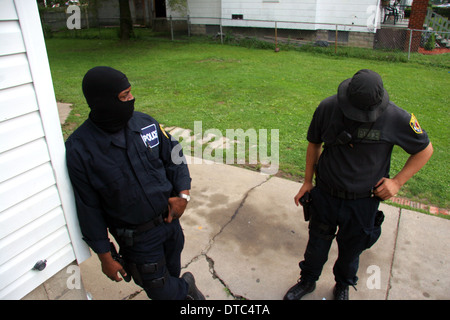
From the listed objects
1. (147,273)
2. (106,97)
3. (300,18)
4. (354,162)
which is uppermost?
(300,18)

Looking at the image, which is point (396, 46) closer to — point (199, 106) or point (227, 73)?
point (227, 73)

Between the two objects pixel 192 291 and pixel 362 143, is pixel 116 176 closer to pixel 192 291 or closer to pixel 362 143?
pixel 192 291

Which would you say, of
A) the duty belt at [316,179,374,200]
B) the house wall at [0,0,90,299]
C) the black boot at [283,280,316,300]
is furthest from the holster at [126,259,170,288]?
the duty belt at [316,179,374,200]

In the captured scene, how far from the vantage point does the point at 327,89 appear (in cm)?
828

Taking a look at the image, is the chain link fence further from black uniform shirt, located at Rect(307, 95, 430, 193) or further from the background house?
black uniform shirt, located at Rect(307, 95, 430, 193)

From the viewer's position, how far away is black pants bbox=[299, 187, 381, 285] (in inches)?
91.9

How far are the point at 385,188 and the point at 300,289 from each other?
1.06 m

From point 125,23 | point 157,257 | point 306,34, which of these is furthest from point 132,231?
point 125,23

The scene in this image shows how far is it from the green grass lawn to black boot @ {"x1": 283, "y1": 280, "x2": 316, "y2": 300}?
6.61 feet

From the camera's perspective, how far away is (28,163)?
6.41ft

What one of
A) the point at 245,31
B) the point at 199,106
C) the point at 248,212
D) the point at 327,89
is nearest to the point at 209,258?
the point at 248,212

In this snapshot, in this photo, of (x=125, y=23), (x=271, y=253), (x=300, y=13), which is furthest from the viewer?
(x=125, y=23)

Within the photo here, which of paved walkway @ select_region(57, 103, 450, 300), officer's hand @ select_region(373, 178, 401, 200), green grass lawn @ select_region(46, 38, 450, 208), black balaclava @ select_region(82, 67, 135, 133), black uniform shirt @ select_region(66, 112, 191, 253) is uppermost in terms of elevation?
black balaclava @ select_region(82, 67, 135, 133)

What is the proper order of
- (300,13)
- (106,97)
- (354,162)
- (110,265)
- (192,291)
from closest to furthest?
(106,97) → (110,265) → (354,162) → (192,291) → (300,13)
